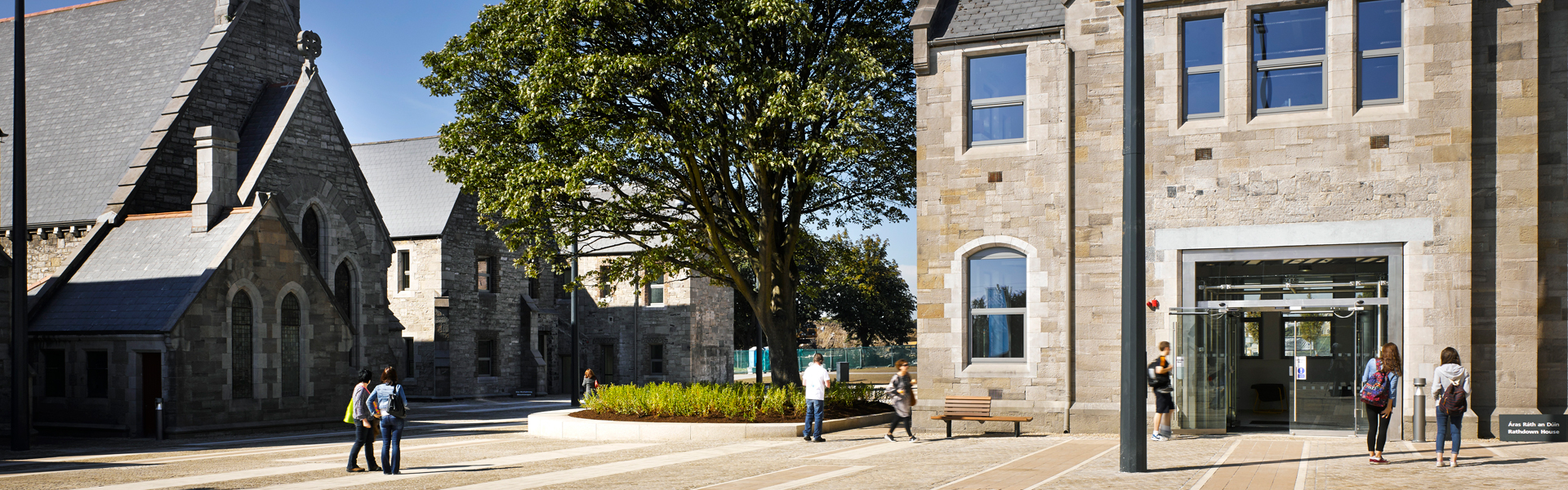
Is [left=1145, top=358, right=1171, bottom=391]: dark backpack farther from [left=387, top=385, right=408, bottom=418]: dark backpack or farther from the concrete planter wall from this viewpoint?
[left=387, top=385, right=408, bottom=418]: dark backpack

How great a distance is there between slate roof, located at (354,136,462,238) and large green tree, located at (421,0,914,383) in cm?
2085

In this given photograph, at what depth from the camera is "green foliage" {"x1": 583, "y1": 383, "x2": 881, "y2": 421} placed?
2005cm

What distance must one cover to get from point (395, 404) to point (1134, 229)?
8984mm

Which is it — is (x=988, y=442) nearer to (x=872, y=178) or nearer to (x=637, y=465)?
(x=637, y=465)

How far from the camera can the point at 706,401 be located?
20.2m

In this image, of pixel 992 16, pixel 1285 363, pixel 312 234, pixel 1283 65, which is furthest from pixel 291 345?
pixel 1283 65

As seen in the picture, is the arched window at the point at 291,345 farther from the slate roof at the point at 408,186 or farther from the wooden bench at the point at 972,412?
the wooden bench at the point at 972,412

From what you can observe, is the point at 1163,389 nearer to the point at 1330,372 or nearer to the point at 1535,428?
the point at 1330,372

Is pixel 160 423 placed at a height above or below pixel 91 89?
below

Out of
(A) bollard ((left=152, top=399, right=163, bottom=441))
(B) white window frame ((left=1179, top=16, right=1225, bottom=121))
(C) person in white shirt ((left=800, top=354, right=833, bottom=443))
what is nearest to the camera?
(B) white window frame ((left=1179, top=16, right=1225, bottom=121))

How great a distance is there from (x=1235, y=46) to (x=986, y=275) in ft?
16.7

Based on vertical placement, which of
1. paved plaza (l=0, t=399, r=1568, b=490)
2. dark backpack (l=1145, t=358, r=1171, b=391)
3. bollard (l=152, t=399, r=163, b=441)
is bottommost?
bollard (l=152, t=399, r=163, b=441)

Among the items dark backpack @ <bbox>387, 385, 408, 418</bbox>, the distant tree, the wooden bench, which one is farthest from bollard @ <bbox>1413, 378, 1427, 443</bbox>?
the distant tree

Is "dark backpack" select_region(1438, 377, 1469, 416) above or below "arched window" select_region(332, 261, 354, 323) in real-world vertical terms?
below
